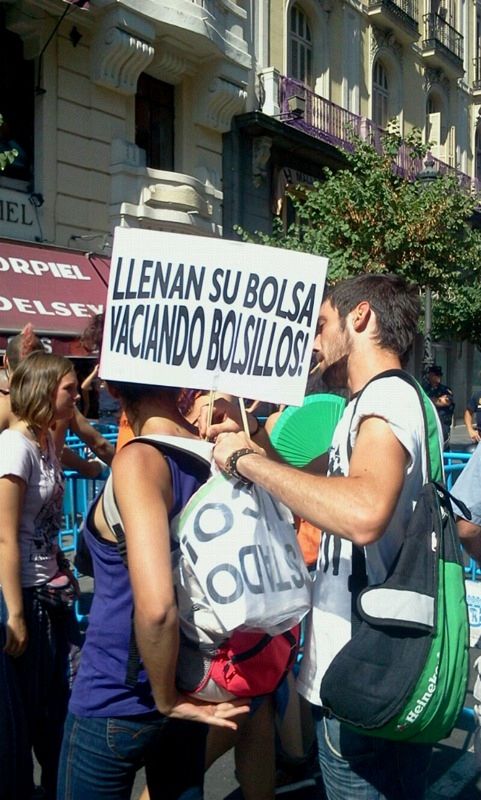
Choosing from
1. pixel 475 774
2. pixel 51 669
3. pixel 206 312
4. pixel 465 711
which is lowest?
pixel 475 774

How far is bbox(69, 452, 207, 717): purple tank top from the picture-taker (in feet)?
5.90

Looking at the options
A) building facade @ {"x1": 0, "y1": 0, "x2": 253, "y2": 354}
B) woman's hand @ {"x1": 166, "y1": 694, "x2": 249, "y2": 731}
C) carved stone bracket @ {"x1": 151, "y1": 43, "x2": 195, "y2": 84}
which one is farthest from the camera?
carved stone bracket @ {"x1": 151, "y1": 43, "x2": 195, "y2": 84}

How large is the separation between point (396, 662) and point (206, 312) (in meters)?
0.89

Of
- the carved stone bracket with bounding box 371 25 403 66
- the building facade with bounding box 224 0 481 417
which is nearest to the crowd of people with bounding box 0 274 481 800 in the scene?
the building facade with bounding box 224 0 481 417

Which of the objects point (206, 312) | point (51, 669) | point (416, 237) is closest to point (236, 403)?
point (206, 312)

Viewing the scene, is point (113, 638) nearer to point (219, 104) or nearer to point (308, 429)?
point (308, 429)

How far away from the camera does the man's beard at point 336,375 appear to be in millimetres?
1982

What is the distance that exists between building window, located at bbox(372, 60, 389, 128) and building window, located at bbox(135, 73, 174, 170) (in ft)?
23.6

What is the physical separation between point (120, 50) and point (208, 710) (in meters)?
11.7

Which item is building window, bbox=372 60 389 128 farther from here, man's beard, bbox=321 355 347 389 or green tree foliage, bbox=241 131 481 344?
man's beard, bbox=321 355 347 389

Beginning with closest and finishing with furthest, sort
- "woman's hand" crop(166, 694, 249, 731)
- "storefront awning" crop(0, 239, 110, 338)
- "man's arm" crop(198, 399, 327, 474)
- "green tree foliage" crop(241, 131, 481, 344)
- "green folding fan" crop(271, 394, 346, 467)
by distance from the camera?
"woman's hand" crop(166, 694, 249, 731)
"man's arm" crop(198, 399, 327, 474)
"green folding fan" crop(271, 394, 346, 467)
"storefront awning" crop(0, 239, 110, 338)
"green tree foliage" crop(241, 131, 481, 344)

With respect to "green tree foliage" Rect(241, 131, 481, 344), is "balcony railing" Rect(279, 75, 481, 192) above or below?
above

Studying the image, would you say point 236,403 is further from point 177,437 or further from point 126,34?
point 126,34

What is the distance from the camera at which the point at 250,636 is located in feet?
5.89
